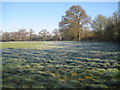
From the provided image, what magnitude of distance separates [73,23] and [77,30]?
0.27 meters

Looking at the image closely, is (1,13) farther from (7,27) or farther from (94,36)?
(94,36)

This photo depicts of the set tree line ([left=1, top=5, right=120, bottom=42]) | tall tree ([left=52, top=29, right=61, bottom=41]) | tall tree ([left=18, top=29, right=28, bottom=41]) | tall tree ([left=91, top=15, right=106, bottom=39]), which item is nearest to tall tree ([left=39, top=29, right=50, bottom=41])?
tree line ([left=1, top=5, right=120, bottom=42])

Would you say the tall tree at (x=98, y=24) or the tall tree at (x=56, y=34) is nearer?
the tall tree at (x=98, y=24)

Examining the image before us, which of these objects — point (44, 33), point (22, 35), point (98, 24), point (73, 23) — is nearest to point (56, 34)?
point (44, 33)

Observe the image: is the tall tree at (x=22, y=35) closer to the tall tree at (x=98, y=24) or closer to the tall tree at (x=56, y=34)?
the tall tree at (x=56, y=34)

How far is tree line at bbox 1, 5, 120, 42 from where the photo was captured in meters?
2.59

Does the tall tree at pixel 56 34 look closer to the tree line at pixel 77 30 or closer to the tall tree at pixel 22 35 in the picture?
the tree line at pixel 77 30

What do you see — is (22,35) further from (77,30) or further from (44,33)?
(77,30)

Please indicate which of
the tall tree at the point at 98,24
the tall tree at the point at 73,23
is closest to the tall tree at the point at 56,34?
the tall tree at the point at 73,23

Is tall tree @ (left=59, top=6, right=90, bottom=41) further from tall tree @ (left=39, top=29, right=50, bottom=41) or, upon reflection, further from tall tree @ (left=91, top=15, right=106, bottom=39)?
tall tree @ (left=39, top=29, right=50, bottom=41)

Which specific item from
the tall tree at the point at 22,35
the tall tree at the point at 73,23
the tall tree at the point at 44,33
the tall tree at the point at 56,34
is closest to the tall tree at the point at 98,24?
the tall tree at the point at 73,23

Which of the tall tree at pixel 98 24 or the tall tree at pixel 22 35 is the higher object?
the tall tree at pixel 98 24

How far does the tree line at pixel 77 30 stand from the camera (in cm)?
259

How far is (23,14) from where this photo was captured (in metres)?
2.61
